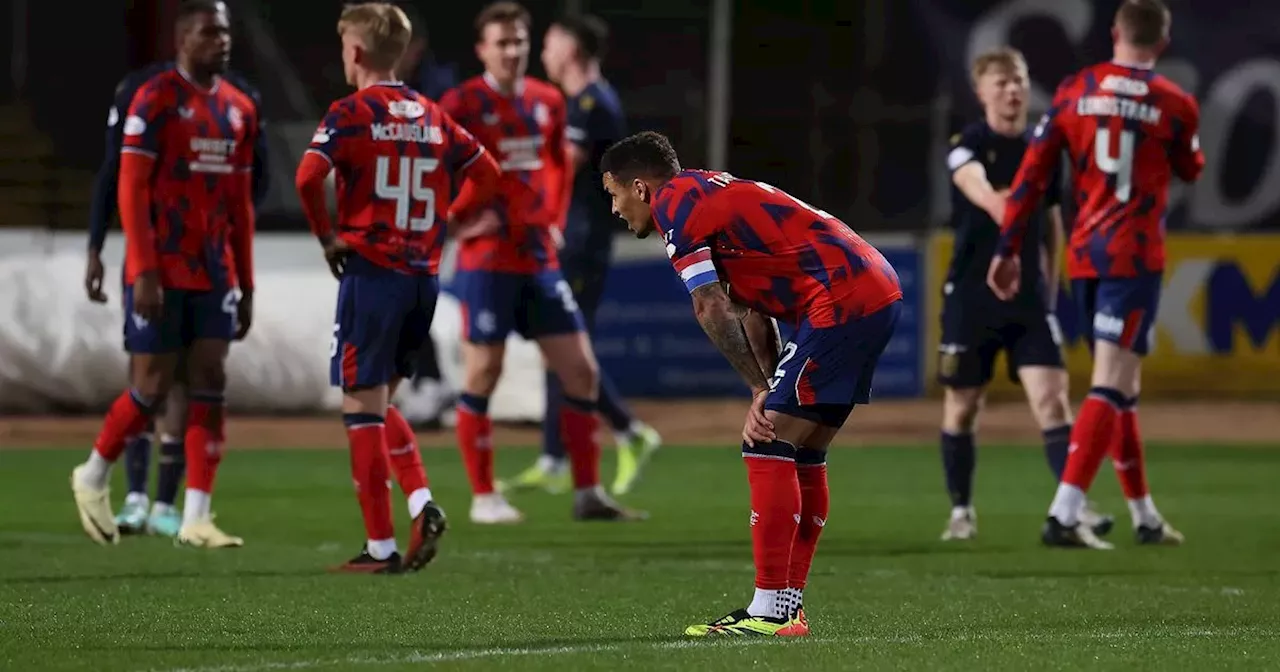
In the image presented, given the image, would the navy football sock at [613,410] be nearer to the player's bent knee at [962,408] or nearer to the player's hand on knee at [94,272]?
the player's bent knee at [962,408]

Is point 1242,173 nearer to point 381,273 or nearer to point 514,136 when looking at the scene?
point 514,136

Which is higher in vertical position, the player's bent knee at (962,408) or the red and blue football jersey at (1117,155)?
the red and blue football jersey at (1117,155)

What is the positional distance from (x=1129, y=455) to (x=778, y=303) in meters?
3.82

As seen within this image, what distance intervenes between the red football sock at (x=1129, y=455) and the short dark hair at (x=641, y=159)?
3938 millimetres

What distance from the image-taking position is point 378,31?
28.6 feet

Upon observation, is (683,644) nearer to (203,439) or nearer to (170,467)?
(203,439)

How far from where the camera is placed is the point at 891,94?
72.8 feet

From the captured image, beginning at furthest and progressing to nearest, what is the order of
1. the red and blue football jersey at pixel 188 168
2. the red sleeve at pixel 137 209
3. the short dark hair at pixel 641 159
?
the red and blue football jersey at pixel 188 168, the red sleeve at pixel 137 209, the short dark hair at pixel 641 159

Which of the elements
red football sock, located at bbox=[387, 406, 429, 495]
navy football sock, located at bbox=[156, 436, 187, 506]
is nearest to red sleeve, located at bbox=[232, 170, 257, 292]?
navy football sock, located at bbox=[156, 436, 187, 506]

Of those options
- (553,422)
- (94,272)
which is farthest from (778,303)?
(553,422)

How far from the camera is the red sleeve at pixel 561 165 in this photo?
11.4m

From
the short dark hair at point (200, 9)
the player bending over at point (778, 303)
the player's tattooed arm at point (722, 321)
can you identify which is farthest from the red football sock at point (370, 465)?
the player's tattooed arm at point (722, 321)

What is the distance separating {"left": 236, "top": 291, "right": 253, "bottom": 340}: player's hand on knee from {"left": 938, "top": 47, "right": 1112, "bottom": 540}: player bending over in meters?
3.14

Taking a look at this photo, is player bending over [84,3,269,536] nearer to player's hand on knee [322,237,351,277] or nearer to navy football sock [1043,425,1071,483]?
player's hand on knee [322,237,351,277]
